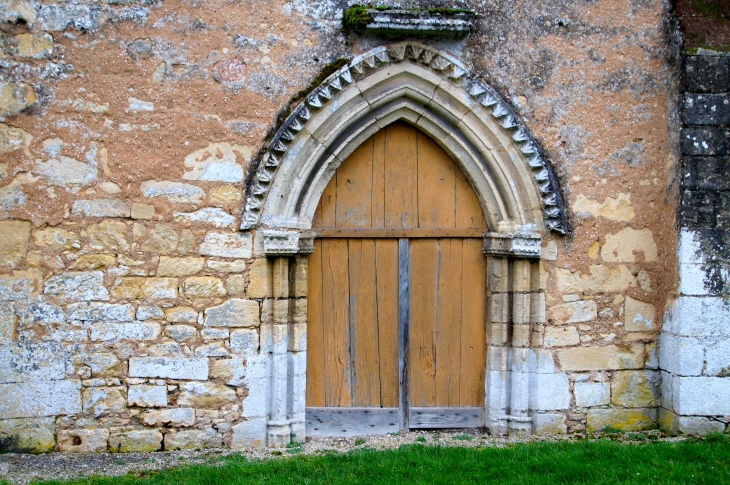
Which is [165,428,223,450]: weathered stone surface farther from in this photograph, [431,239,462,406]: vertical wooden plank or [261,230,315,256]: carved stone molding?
[431,239,462,406]: vertical wooden plank

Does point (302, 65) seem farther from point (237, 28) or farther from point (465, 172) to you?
point (465, 172)

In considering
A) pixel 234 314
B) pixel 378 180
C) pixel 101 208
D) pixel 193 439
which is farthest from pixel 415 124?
pixel 193 439

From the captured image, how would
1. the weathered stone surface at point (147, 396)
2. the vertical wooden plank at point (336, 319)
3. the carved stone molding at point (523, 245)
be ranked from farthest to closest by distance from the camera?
the vertical wooden plank at point (336, 319), the carved stone molding at point (523, 245), the weathered stone surface at point (147, 396)

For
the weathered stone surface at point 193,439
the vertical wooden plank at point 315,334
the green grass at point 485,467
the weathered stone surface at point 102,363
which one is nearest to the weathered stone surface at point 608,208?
the green grass at point 485,467

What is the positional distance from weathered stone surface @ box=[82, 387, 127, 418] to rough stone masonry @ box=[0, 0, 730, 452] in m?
0.01

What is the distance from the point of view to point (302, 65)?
470 cm

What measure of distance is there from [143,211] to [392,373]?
224cm

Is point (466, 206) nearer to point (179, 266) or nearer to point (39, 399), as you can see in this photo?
Result: point (179, 266)

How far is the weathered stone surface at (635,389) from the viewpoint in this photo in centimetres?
495

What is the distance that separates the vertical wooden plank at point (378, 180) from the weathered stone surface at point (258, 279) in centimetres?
96

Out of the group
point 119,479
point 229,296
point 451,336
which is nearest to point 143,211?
point 229,296

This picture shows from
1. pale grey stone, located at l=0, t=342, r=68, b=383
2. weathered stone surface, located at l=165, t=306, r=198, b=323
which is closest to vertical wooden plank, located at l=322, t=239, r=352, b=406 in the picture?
weathered stone surface, located at l=165, t=306, r=198, b=323

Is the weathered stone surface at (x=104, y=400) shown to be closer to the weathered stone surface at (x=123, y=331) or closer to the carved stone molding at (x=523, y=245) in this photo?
the weathered stone surface at (x=123, y=331)

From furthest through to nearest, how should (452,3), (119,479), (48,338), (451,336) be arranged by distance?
(451,336) → (452,3) → (48,338) → (119,479)
